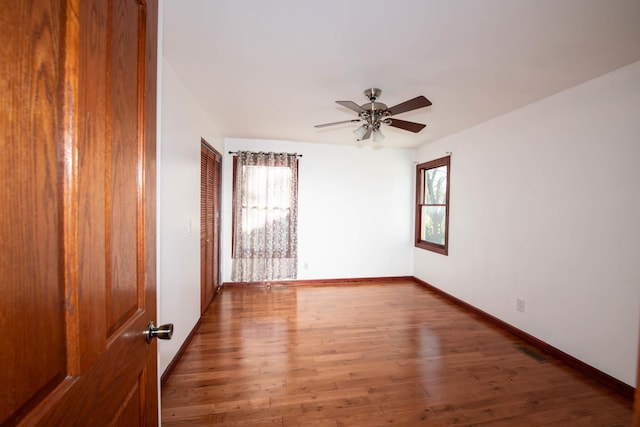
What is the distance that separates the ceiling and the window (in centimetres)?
152

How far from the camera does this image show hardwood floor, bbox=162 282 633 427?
1.72 m

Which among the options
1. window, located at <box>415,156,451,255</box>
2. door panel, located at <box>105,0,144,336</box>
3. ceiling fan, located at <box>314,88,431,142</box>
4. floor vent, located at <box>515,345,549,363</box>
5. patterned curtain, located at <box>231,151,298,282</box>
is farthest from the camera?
patterned curtain, located at <box>231,151,298,282</box>

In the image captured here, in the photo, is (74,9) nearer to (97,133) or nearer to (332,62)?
(97,133)

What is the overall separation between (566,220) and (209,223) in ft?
12.9

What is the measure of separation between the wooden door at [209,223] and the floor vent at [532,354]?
3.48 metres

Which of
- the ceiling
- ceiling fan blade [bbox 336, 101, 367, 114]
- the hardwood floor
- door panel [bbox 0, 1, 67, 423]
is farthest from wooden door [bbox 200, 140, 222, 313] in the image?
door panel [bbox 0, 1, 67, 423]

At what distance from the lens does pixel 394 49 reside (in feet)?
5.95

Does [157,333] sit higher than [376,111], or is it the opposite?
[376,111]

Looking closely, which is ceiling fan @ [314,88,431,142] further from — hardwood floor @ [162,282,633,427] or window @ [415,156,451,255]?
hardwood floor @ [162,282,633,427]

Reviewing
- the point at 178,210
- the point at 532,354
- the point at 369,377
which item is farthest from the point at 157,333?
the point at 532,354

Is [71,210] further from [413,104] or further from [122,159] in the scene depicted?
[413,104]

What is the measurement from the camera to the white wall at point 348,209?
14.5 ft

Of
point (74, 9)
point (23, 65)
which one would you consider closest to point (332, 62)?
point (74, 9)

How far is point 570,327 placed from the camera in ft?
7.63
